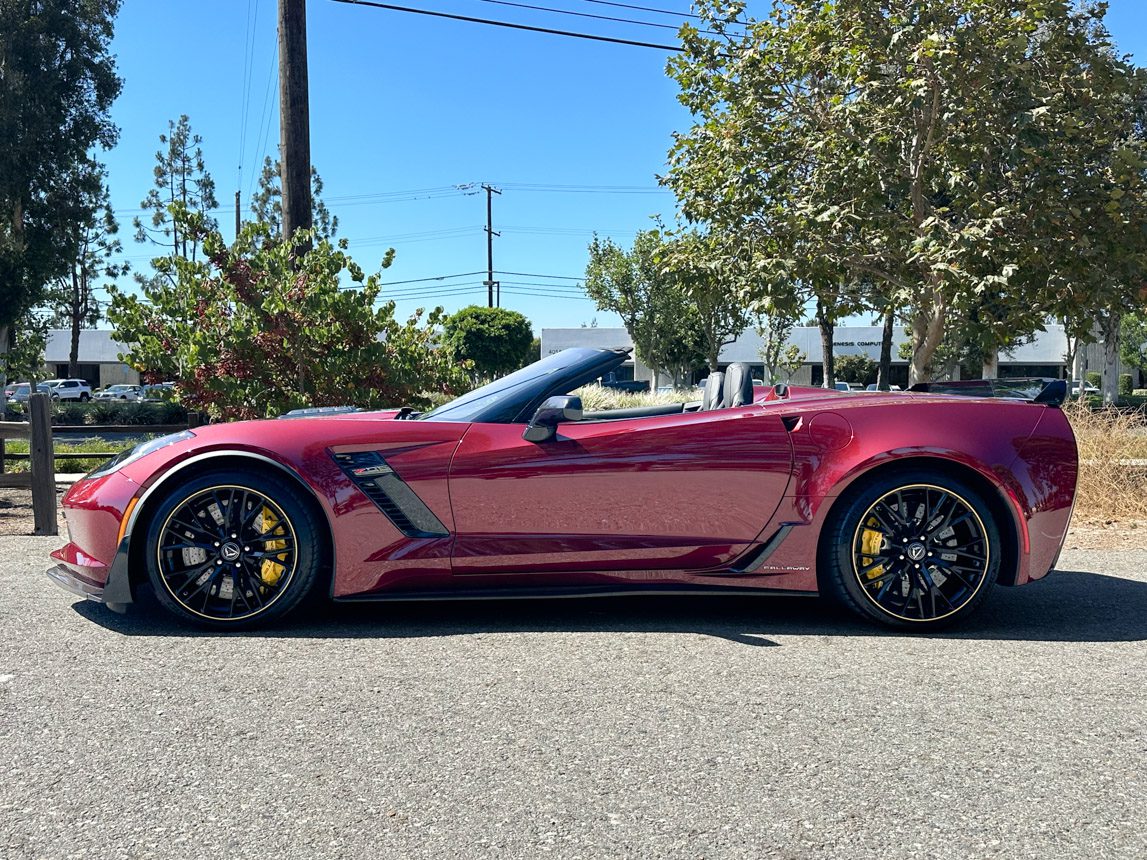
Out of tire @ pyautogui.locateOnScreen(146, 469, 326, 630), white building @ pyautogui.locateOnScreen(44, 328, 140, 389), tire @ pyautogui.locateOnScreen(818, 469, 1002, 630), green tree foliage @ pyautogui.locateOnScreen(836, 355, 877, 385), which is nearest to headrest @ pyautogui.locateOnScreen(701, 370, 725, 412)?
tire @ pyautogui.locateOnScreen(818, 469, 1002, 630)

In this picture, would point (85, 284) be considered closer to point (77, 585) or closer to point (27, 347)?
point (27, 347)

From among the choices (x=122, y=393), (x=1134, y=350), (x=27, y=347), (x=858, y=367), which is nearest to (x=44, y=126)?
(x=27, y=347)

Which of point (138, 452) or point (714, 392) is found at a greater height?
point (714, 392)

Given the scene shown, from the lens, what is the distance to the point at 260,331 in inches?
343

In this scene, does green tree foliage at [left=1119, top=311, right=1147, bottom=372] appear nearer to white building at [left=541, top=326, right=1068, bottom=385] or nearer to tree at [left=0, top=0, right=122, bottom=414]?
white building at [left=541, top=326, right=1068, bottom=385]

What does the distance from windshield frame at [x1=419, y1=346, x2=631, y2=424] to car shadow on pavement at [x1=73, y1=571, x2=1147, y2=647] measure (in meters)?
0.95

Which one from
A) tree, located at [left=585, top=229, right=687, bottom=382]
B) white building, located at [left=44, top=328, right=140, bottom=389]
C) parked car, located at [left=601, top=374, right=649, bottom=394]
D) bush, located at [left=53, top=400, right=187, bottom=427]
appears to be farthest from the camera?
white building, located at [left=44, top=328, right=140, bottom=389]

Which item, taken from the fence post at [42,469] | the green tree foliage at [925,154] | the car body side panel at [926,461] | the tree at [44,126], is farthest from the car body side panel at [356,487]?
the tree at [44,126]

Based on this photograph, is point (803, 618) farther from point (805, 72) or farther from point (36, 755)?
point (805, 72)

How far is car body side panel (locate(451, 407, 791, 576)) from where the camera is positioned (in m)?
4.12

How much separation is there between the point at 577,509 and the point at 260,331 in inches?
218

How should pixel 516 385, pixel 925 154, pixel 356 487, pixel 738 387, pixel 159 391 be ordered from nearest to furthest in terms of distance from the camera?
pixel 356 487, pixel 516 385, pixel 738 387, pixel 925 154, pixel 159 391

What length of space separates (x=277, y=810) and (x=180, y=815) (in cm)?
23

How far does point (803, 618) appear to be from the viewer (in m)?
4.52
